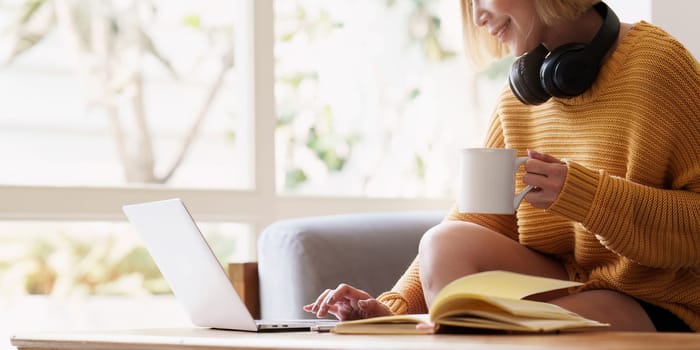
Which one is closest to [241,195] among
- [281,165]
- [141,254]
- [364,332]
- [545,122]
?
[281,165]

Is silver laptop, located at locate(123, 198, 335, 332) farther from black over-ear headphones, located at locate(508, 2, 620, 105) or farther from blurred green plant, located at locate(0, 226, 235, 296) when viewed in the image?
blurred green plant, located at locate(0, 226, 235, 296)

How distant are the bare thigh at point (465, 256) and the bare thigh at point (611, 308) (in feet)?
0.40

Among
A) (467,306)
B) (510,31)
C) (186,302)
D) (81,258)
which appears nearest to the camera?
(467,306)

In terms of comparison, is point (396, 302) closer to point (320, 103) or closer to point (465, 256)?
point (465, 256)

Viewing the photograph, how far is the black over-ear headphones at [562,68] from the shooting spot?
150cm

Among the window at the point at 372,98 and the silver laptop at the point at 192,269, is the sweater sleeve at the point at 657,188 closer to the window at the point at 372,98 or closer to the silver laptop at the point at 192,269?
the silver laptop at the point at 192,269

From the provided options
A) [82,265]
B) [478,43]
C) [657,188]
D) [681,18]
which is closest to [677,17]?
[681,18]

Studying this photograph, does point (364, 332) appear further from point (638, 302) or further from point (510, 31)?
point (510, 31)

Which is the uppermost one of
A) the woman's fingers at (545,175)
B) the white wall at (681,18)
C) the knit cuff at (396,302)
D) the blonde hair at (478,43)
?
the white wall at (681,18)

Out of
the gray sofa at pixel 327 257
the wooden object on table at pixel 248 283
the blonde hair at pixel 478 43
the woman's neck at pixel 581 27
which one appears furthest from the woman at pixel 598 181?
the wooden object on table at pixel 248 283

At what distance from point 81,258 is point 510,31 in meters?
1.89

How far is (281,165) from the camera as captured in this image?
320cm

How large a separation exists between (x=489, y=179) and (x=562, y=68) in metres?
0.31

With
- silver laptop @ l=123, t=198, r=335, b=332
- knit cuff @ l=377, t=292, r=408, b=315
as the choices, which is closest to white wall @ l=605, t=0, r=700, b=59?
knit cuff @ l=377, t=292, r=408, b=315
